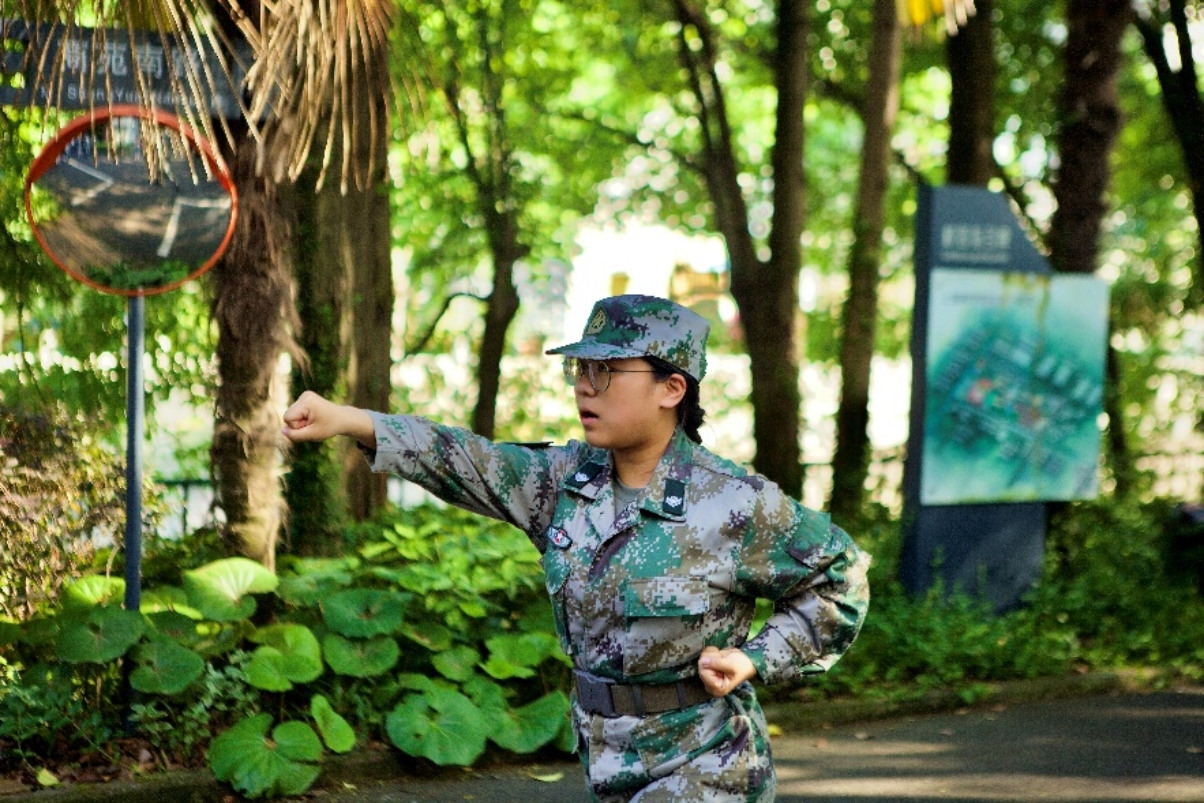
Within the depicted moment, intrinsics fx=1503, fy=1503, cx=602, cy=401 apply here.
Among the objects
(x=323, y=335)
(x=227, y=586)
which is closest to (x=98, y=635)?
(x=227, y=586)

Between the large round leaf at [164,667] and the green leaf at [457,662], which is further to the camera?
the green leaf at [457,662]

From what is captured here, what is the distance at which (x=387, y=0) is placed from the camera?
566 cm

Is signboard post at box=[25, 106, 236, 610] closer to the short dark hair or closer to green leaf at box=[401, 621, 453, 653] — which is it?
green leaf at box=[401, 621, 453, 653]

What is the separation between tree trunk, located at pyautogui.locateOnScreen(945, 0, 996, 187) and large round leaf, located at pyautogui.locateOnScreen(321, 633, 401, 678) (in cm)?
699

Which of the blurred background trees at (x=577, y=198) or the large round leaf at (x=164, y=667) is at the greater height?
the blurred background trees at (x=577, y=198)

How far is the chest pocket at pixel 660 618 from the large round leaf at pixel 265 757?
2774mm

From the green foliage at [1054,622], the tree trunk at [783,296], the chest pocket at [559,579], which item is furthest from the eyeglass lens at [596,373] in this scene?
the tree trunk at [783,296]

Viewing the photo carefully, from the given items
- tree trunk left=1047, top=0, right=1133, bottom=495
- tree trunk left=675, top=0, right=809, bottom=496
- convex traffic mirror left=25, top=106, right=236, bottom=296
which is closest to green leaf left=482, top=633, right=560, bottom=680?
convex traffic mirror left=25, top=106, right=236, bottom=296

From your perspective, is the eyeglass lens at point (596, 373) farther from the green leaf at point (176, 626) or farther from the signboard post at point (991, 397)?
the signboard post at point (991, 397)

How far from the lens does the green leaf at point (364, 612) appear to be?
249 inches

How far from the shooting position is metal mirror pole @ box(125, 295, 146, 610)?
229 inches

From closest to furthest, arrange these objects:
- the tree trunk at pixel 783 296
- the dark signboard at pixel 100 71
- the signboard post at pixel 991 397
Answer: the dark signboard at pixel 100 71 → the signboard post at pixel 991 397 → the tree trunk at pixel 783 296

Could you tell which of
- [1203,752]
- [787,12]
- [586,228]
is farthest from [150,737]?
[586,228]

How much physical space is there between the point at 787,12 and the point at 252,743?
8.34m
